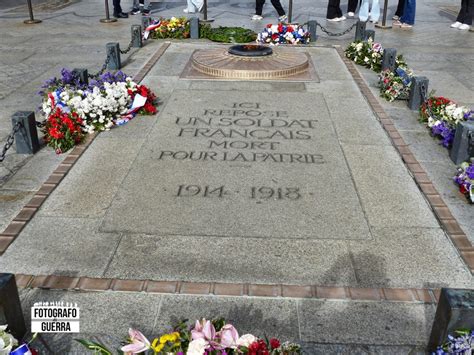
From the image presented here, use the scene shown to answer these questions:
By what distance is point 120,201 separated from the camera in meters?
5.32

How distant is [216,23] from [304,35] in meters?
3.92

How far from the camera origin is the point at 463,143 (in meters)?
6.19

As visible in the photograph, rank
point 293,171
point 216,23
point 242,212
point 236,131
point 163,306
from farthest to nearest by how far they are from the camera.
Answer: point 216,23, point 236,131, point 293,171, point 242,212, point 163,306

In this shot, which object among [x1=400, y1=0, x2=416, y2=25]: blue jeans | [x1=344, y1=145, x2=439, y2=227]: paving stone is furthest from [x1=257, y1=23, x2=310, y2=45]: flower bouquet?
[x1=344, y1=145, x2=439, y2=227]: paving stone

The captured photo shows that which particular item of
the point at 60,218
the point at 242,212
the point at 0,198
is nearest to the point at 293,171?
the point at 242,212

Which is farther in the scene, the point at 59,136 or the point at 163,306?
the point at 59,136

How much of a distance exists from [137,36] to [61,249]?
8.31m

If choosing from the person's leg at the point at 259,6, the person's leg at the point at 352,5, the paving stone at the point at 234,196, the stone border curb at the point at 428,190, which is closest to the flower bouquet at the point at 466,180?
the stone border curb at the point at 428,190

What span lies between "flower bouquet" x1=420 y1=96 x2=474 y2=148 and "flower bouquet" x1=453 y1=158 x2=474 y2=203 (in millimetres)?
1045

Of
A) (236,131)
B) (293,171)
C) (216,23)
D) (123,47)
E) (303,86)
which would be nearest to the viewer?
(293,171)

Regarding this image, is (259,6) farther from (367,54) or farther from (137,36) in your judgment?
(367,54)

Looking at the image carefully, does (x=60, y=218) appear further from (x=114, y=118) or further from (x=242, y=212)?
(x=114, y=118)
